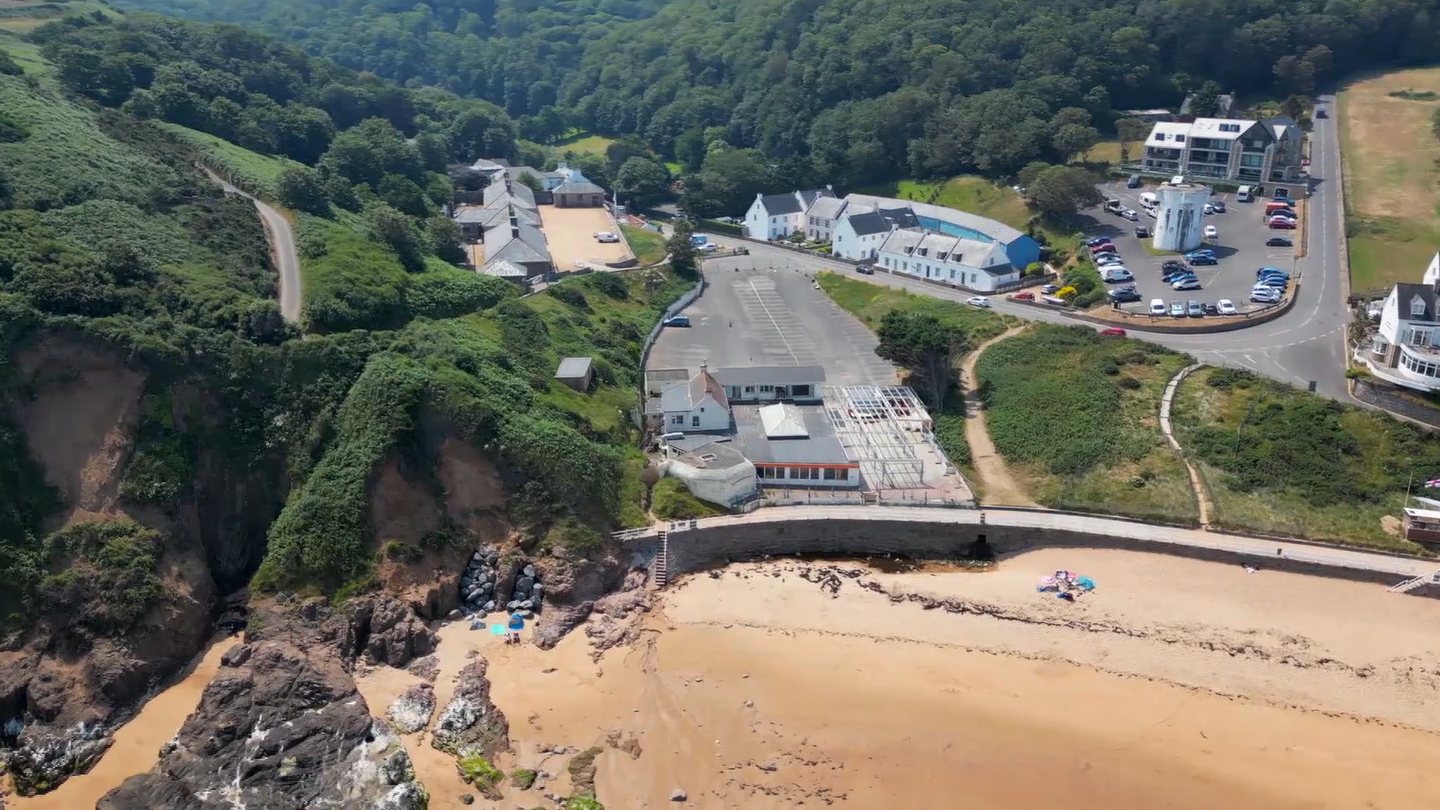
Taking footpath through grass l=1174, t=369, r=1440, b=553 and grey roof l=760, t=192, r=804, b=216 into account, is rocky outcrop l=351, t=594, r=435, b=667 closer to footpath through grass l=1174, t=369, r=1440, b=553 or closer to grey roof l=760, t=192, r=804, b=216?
footpath through grass l=1174, t=369, r=1440, b=553

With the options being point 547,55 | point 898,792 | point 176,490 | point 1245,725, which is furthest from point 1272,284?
point 547,55

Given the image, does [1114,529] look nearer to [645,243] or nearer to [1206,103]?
[645,243]

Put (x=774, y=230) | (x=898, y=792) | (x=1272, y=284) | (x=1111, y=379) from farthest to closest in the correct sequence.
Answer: (x=774, y=230) → (x=1272, y=284) → (x=1111, y=379) → (x=898, y=792)

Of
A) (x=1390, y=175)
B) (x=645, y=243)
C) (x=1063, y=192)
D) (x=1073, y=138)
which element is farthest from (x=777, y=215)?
(x=1390, y=175)

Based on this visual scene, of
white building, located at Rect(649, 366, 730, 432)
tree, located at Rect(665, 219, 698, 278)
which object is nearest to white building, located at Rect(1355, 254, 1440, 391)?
white building, located at Rect(649, 366, 730, 432)

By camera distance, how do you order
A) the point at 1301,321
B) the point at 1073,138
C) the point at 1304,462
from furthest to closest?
the point at 1073,138
the point at 1301,321
the point at 1304,462

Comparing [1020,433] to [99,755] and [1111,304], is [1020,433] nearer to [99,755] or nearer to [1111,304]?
[1111,304]
